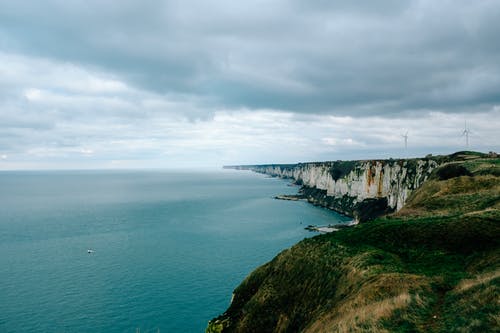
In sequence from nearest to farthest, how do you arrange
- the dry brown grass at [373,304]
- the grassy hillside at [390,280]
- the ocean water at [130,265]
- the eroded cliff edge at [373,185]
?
the grassy hillside at [390,280] < the dry brown grass at [373,304] < the ocean water at [130,265] < the eroded cliff edge at [373,185]

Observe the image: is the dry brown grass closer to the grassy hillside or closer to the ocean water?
the grassy hillside

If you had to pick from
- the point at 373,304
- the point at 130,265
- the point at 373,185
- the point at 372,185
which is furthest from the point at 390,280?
the point at 372,185

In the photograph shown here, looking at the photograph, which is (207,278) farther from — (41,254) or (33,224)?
(33,224)

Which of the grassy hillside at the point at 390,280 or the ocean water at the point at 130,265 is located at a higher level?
the grassy hillside at the point at 390,280

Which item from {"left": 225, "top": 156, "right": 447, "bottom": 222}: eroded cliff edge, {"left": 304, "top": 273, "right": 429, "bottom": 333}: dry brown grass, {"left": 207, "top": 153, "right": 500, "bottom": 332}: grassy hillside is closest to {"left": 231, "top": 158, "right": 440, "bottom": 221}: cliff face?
{"left": 225, "top": 156, "right": 447, "bottom": 222}: eroded cliff edge

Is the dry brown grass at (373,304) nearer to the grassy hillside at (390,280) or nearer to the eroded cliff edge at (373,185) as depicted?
the grassy hillside at (390,280)

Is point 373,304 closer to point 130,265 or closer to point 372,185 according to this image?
point 130,265

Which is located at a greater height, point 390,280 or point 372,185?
point 390,280

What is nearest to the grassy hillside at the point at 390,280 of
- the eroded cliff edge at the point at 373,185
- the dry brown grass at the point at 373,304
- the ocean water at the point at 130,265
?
the dry brown grass at the point at 373,304
